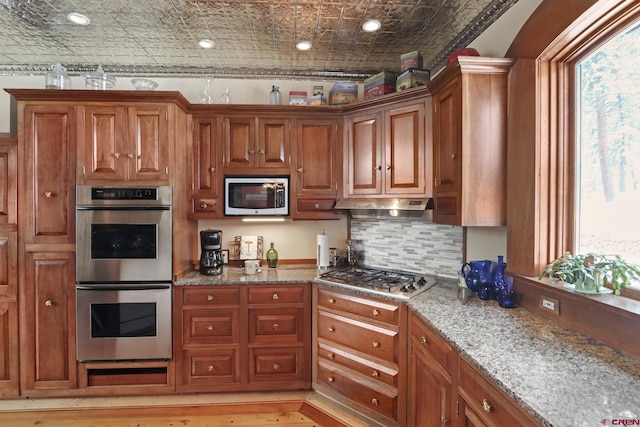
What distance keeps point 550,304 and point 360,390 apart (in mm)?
1343

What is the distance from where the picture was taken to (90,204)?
96.6 inches

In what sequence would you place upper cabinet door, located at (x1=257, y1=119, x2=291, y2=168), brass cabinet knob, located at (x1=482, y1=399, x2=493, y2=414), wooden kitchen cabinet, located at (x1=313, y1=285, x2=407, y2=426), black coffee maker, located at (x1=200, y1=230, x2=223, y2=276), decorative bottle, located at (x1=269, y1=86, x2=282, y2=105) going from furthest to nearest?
1. decorative bottle, located at (x1=269, y1=86, x2=282, y2=105)
2. upper cabinet door, located at (x1=257, y1=119, x2=291, y2=168)
3. black coffee maker, located at (x1=200, y1=230, x2=223, y2=276)
4. wooden kitchen cabinet, located at (x1=313, y1=285, x2=407, y2=426)
5. brass cabinet knob, located at (x1=482, y1=399, x2=493, y2=414)

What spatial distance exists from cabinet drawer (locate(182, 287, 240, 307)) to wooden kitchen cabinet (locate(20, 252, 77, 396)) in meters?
0.88

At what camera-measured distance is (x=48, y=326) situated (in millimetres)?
2498

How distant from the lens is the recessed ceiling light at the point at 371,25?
2299mm

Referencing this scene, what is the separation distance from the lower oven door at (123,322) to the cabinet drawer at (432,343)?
1850 mm

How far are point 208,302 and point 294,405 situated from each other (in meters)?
1.03

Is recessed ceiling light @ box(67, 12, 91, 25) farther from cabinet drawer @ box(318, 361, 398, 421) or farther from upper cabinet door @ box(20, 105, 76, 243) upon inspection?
cabinet drawer @ box(318, 361, 398, 421)

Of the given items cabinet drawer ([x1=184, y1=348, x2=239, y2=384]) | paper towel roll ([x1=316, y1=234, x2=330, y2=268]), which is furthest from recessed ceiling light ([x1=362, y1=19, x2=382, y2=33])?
cabinet drawer ([x1=184, y1=348, x2=239, y2=384])

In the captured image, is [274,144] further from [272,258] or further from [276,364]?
[276,364]

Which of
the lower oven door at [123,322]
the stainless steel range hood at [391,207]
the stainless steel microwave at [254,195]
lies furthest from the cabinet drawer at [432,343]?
the lower oven door at [123,322]

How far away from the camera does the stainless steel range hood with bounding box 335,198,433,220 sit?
7.71 feet

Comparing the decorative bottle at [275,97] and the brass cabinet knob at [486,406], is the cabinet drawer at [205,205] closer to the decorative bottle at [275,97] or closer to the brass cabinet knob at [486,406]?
the decorative bottle at [275,97]

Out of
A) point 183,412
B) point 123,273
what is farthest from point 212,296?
point 183,412
